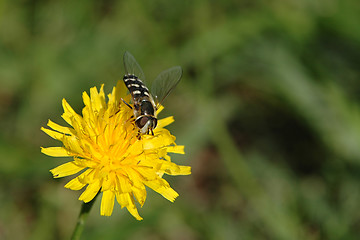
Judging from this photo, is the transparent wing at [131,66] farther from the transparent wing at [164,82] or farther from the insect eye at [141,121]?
the insect eye at [141,121]

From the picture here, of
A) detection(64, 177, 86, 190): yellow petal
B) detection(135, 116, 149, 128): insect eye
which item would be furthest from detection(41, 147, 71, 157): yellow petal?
detection(135, 116, 149, 128): insect eye

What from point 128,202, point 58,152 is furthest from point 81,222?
point 58,152

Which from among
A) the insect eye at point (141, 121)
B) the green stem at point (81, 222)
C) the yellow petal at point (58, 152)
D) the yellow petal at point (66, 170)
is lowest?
the green stem at point (81, 222)

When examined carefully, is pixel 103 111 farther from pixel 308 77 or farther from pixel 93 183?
pixel 308 77

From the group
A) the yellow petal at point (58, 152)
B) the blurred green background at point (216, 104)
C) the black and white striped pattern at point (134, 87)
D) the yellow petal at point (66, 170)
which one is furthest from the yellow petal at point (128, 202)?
the blurred green background at point (216, 104)

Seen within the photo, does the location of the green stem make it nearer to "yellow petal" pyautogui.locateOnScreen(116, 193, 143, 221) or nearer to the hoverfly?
"yellow petal" pyautogui.locateOnScreen(116, 193, 143, 221)
